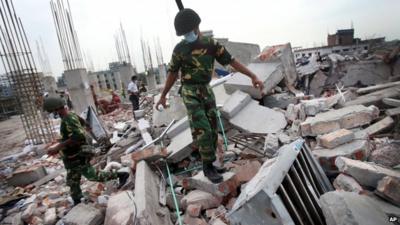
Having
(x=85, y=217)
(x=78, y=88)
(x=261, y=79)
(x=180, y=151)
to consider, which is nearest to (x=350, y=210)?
(x=180, y=151)

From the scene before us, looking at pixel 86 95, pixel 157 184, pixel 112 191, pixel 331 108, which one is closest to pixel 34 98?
pixel 86 95

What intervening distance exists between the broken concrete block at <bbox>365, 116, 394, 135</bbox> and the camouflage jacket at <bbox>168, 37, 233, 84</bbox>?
1851 millimetres

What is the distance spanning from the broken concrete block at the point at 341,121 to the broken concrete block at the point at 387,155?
61 centimetres

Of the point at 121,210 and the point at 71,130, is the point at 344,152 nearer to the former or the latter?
the point at 121,210

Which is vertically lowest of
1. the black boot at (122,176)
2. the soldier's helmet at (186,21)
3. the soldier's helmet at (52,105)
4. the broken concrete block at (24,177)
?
the broken concrete block at (24,177)

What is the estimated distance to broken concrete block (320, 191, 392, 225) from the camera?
142 centimetres

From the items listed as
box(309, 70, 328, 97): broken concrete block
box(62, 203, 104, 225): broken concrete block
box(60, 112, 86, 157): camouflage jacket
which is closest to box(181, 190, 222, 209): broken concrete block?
box(62, 203, 104, 225): broken concrete block

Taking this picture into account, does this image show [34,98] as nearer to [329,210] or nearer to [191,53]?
[191,53]

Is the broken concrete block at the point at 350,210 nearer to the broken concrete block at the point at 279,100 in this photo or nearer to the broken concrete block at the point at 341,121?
the broken concrete block at the point at 341,121

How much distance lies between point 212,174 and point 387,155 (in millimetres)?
1642

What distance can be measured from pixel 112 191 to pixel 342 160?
2.87m

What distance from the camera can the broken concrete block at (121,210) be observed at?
2.23 m

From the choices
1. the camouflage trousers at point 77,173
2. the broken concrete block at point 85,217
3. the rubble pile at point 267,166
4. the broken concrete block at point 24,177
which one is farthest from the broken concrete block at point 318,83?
the broken concrete block at point 24,177

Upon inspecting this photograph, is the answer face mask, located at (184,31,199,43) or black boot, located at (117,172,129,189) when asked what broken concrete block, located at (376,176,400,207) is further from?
black boot, located at (117,172,129,189)
